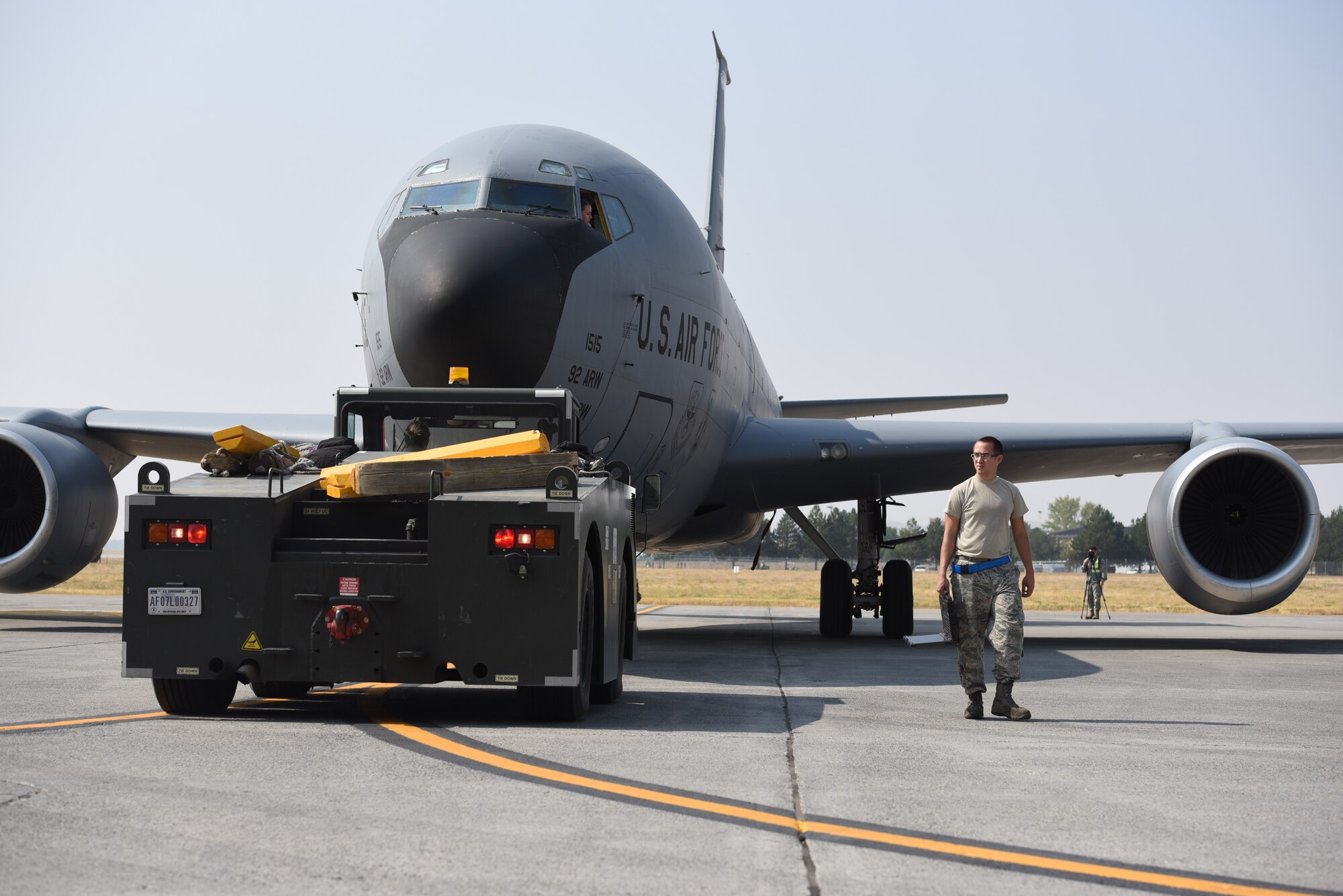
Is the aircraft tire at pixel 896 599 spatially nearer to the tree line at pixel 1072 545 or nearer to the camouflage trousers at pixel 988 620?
the camouflage trousers at pixel 988 620

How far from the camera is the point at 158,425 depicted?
15.7 m

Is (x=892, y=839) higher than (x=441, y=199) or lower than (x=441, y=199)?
lower

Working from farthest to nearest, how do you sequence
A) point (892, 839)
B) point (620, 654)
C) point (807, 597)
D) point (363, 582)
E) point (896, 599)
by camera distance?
point (807, 597)
point (896, 599)
point (620, 654)
point (363, 582)
point (892, 839)

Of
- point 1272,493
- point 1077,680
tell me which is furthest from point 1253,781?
point 1272,493

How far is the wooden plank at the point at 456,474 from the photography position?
6.61m

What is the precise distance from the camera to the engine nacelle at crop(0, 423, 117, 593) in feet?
44.0

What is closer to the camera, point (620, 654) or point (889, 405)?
point (620, 654)

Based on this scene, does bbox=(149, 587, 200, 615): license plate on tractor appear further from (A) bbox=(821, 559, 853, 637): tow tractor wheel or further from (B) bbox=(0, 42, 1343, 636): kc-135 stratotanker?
(A) bbox=(821, 559, 853, 637): tow tractor wheel

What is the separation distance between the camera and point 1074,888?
3537 mm

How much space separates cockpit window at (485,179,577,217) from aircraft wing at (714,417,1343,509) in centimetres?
471

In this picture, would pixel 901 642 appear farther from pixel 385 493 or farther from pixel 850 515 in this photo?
pixel 850 515

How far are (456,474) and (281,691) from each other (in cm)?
240

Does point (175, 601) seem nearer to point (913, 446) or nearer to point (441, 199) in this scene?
point (441, 199)

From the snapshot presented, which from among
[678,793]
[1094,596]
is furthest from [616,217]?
[1094,596]
